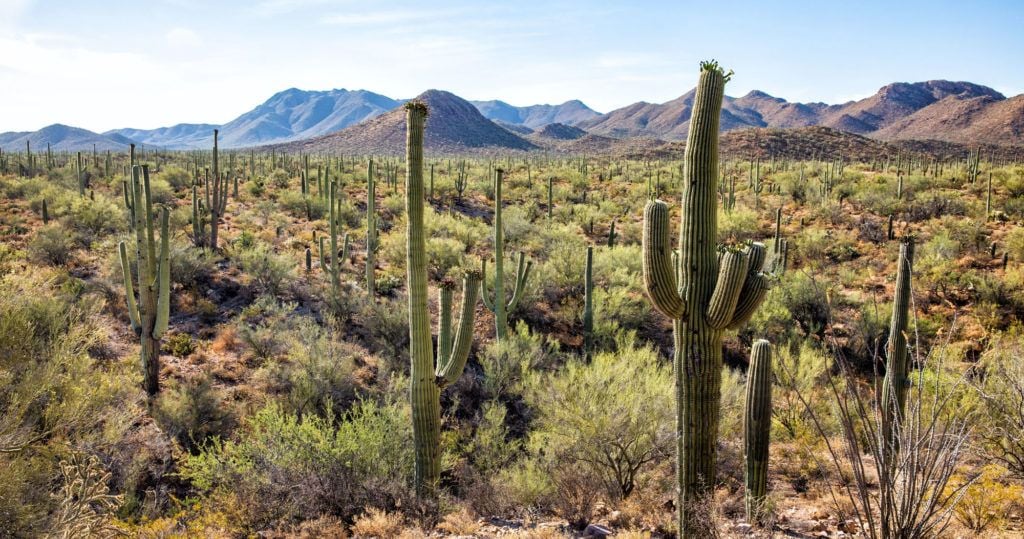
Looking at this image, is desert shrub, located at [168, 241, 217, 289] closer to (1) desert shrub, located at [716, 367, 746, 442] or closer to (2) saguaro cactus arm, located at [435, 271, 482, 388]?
(2) saguaro cactus arm, located at [435, 271, 482, 388]

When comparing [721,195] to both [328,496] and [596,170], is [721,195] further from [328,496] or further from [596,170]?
[328,496]

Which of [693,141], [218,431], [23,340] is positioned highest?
[693,141]

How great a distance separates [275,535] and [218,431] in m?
3.92

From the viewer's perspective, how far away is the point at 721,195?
106 ft

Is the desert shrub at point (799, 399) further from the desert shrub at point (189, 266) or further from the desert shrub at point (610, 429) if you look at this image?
the desert shrub at point (189, 266)

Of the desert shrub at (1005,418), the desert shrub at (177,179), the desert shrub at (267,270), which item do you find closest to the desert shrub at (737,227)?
the desert shrub at (1005,418)

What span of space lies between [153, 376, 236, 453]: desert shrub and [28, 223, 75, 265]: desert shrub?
31.0 ft

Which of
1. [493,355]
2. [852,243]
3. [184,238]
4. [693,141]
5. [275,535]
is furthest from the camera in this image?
[852,243]

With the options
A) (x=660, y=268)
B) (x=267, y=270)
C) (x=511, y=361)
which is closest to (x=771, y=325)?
(x=511, y=361)

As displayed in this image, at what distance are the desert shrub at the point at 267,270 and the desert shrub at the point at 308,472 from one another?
329 inches

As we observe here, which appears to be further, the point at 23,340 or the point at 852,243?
the point at 852,243

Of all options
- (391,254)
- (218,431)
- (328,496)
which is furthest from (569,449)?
(391,254)

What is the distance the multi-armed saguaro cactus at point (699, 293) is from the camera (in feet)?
18.7

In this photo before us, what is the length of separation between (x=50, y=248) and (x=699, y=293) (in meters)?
18.4
